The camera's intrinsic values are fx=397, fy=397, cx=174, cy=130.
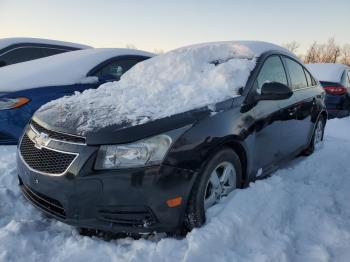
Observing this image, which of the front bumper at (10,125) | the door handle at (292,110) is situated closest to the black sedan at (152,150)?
the door handle at (292,110)

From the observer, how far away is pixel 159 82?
11.9 feet

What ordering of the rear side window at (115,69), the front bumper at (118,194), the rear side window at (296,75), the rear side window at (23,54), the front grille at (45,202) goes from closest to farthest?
the front bumper at (118,194)
the front grille at (45,202)
the rear side window at (296,75)
the rear side window at (115,69)
the rear side window at (23,54)

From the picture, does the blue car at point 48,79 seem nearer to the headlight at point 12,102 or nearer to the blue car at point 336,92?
the headlight at point 12,102

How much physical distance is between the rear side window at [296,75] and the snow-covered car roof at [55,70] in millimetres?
2479

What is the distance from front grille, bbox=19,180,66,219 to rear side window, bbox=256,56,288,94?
1.94 metres

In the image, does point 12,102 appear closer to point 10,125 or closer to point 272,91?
point 10,125

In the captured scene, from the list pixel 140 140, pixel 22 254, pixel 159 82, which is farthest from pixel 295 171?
pixel 22 254

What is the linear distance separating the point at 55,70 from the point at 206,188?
3053 millimetres

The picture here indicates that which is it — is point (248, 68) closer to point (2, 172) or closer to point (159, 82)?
point (159, 82)

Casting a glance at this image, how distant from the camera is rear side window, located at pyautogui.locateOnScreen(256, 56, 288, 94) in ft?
12.0

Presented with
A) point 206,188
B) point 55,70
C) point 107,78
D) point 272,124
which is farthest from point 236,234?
point 55,70

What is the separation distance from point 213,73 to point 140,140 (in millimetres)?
1307

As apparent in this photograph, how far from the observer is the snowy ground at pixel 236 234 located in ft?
8.33

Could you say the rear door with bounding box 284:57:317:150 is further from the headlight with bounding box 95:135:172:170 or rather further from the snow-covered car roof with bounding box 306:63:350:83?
the snow-covered car roof with bounding box 306:63:350:83
